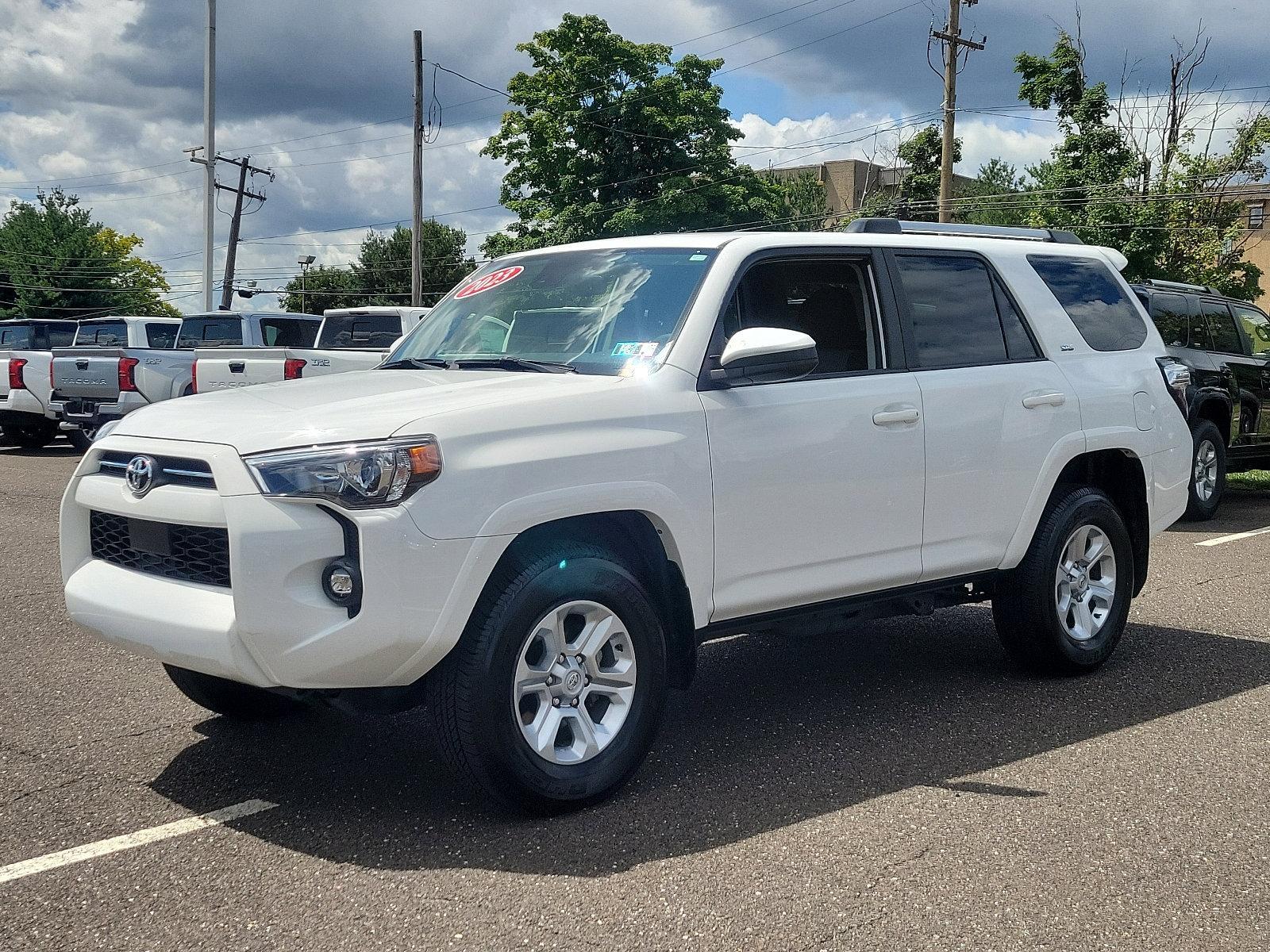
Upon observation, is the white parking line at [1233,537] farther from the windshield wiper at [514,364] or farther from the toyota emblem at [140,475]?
the toyota emblem at [140,475]

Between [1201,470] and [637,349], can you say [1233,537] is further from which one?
[637,349]

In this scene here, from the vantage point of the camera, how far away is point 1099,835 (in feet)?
12.8

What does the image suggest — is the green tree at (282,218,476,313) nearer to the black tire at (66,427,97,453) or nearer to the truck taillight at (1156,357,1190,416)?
the black tire at (66,427,97,453)

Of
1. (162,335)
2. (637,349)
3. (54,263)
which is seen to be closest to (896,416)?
(637,349)

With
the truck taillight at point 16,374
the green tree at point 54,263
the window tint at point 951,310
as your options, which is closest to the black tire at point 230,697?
the window tint at point 951,310

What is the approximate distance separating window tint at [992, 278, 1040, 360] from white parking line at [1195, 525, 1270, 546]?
537 cm

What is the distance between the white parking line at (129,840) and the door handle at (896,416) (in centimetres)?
258

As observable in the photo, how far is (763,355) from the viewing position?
4254mm

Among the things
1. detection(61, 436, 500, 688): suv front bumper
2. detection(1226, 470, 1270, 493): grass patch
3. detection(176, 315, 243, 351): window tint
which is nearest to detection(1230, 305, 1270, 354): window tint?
detection(1226, 470, 1270, 493): grass patch

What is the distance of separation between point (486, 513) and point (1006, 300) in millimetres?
2999

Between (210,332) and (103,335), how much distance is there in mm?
2454

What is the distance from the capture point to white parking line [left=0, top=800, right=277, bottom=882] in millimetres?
3646

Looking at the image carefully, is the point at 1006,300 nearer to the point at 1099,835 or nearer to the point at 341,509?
the point at 1099,835

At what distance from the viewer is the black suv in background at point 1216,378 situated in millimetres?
11828
